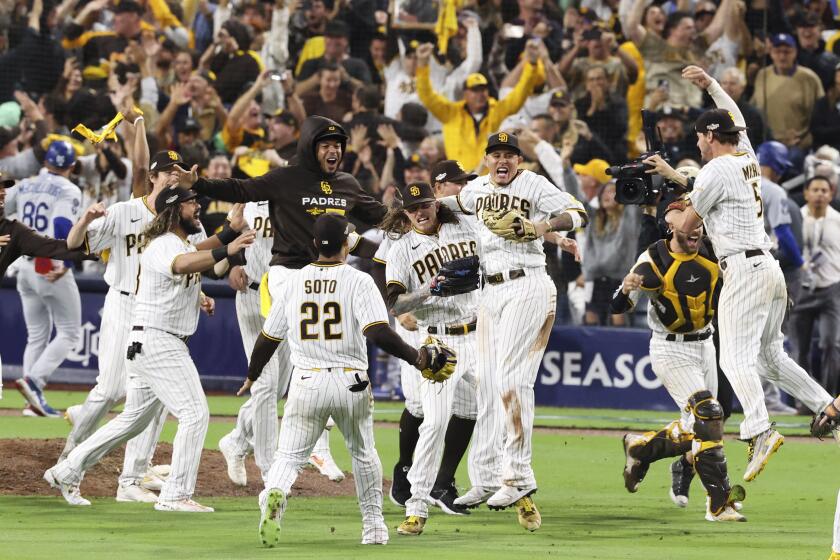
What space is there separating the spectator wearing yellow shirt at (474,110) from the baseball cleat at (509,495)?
367 inches

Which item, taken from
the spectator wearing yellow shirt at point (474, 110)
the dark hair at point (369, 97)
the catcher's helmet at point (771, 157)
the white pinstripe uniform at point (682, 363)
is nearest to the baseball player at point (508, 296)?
the white pinstripe uniform at point (682, 363)

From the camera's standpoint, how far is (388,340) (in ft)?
25.9

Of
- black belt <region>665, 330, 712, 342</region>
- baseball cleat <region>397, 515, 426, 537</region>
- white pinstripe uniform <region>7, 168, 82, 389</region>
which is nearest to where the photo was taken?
baseball cleat <region>397, 515, 426, 537</region>

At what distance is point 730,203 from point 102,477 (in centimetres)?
519

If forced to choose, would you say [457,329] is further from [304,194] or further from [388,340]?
[388,340]

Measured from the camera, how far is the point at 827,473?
12.7 meters

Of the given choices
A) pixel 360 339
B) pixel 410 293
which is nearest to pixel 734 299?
pixel 410 293

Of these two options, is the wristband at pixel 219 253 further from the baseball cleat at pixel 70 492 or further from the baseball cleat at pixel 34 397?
the baseball cleat at pixel 34 397

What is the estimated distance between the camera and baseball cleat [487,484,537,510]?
9.45m

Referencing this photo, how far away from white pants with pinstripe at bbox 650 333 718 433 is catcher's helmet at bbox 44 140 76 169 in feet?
23.4

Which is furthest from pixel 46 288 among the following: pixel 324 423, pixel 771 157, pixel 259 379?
pixel 324 423

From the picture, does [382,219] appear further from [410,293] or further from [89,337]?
[89,337]

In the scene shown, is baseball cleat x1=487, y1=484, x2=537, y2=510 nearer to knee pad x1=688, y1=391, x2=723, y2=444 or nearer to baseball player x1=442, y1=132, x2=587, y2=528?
baseball player x1=442, y1=132, x2=587, y2=528

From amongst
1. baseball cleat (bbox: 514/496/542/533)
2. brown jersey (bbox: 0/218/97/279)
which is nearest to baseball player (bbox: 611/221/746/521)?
baseball cleat (bbox: 514/496/542/533)
